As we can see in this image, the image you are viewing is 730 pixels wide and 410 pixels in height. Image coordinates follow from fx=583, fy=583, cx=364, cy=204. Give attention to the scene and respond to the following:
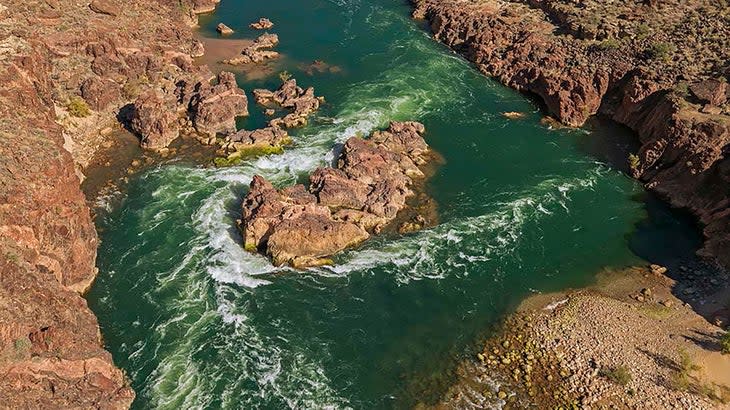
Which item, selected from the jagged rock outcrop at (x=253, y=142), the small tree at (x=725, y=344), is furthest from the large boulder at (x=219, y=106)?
the small tree at (x=725, y=344)

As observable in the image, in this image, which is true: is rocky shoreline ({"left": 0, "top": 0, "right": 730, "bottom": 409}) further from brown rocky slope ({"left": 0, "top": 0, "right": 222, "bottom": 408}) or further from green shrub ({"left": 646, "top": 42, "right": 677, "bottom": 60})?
green shrub ({"left": 646, "top": 42, "right": 677, "bottom": 60})

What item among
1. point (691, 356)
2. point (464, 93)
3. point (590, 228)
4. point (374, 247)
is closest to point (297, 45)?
point (464, 93)

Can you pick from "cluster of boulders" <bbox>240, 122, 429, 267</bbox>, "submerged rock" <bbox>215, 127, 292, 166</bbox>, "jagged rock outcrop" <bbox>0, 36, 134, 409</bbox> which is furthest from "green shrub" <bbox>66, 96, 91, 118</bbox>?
"cluster of boulders" <bbox>240, 122, 429, 267</bbox>

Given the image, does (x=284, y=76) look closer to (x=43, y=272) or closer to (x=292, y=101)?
(x=292, y=101)

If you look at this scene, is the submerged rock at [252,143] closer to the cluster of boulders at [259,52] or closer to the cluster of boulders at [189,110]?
the cluster of boulders at [189,110]

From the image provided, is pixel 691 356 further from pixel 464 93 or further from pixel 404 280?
pixel 464 93
